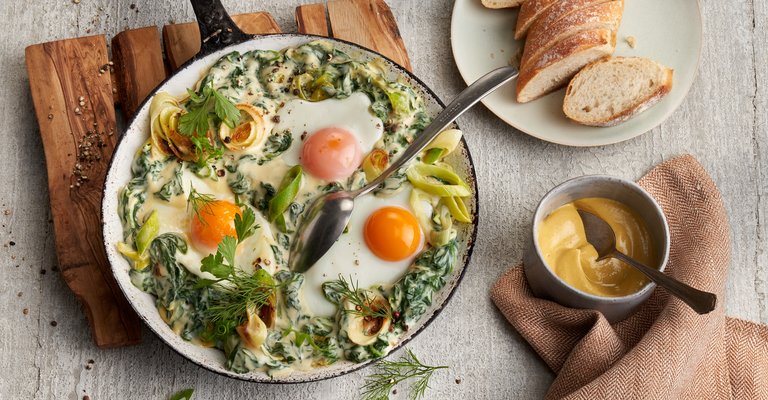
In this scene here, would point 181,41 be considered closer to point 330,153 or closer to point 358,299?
point 330,153

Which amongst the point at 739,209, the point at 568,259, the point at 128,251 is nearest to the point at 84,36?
the point at 128,251

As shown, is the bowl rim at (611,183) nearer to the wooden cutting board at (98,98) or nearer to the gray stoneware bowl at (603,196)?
the gray stoneware bowl at (603,196)

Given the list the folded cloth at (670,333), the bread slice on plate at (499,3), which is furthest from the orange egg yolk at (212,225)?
the bread slice on plate at (499,3)

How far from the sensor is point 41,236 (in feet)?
12.3

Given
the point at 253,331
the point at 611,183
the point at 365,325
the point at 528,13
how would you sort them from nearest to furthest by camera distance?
the point at 253,331 → the point at 365,325 → the point at 611,183 → the point at 528,13

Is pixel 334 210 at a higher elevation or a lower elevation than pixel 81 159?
lower

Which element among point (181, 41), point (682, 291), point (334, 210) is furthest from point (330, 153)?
point (682, 291)

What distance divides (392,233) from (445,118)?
542 mm

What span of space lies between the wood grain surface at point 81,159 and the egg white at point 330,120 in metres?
0.89

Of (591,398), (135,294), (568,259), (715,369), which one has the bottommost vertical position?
(715,369)

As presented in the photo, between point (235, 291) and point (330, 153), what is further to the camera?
point (330, 153)

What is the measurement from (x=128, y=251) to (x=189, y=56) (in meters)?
1.06

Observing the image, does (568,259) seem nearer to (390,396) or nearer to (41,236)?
(390,396)

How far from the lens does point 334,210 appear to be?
334cm
